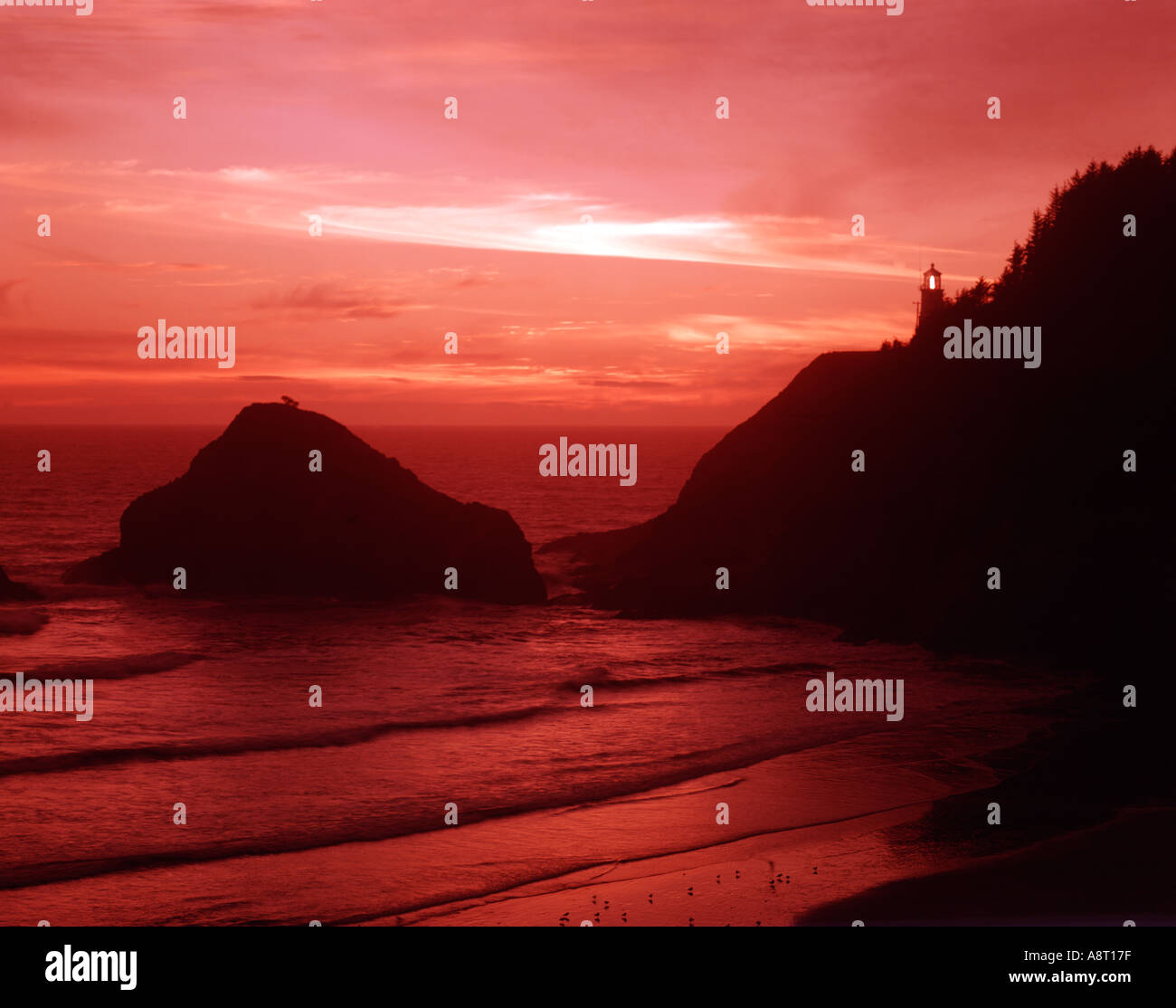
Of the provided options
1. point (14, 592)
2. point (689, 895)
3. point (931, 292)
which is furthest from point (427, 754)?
point (931, 292)

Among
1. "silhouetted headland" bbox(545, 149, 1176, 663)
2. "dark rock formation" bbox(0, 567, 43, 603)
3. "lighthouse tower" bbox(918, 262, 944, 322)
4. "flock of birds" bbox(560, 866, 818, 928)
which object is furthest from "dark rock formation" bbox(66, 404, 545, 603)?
"flock of birds" bbox(560, 866, 818, 928)

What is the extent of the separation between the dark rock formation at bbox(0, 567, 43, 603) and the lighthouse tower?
44.4 meters

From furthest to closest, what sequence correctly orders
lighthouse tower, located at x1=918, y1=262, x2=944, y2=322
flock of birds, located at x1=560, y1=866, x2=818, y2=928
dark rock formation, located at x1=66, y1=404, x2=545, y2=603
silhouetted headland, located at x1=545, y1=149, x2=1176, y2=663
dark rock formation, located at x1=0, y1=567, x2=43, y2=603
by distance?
1. lighthouse tower, located at x1=918, y1=262, x2=944, y2=322
2. dark rock formation, located at x1=66, y1=404, x2=545, y2=603
3. dark rock formation, located at x1=0, y1=567, x2=43, y2=603
4. silhouetted headland, located at x1=545, y1=149, x2=1176, y2=663
5. flock of birds, located at x1=560, y1=866, x2=818, y2=928

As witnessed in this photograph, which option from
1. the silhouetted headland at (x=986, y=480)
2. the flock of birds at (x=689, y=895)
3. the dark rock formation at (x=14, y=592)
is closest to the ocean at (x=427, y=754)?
the flock of birds at (x=689, y=895)

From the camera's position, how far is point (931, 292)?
56.1m

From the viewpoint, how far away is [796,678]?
33.5 metres

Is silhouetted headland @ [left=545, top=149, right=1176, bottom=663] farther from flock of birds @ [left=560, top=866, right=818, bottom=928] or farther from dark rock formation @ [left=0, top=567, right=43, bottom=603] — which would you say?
dark rock formation @ [left=0, top=567, right=43, bottom=603]

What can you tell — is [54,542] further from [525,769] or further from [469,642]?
[525,769]

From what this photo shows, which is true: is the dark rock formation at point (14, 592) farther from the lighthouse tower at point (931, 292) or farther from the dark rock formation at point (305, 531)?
the lighthouse tower at point (931, 292)

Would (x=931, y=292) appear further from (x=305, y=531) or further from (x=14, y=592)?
(x=14, y=592)

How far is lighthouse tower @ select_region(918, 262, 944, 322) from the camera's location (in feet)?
183
